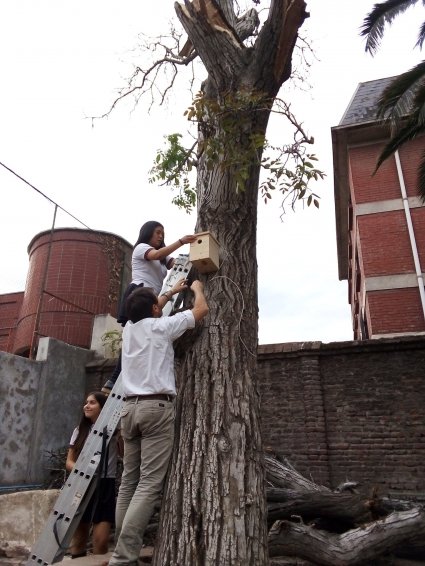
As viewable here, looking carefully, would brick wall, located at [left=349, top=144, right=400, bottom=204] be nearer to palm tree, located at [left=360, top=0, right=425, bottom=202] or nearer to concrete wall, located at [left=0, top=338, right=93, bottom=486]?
palm tree, located at [left=360, top=0, right=425, bottom=202]

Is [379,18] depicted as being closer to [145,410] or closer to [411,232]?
[411,232]

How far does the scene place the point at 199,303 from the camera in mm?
3096

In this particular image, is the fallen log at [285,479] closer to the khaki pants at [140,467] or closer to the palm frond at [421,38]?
the khaki pants at [140,467]

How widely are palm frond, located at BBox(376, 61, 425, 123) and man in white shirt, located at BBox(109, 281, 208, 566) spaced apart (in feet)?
20.5

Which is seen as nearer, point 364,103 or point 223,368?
point 223,368

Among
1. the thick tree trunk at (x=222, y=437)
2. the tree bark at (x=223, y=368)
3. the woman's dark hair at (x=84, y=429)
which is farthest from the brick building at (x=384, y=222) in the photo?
the thick tree trunk at (x=222, y=437)

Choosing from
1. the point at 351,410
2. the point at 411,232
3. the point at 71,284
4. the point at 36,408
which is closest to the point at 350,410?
the point at 351,410

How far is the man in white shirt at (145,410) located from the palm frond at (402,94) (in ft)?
20.5

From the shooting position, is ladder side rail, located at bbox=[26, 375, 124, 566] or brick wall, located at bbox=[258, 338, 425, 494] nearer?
ladder side rail, located at bbox=[26, 375, 124, 566]

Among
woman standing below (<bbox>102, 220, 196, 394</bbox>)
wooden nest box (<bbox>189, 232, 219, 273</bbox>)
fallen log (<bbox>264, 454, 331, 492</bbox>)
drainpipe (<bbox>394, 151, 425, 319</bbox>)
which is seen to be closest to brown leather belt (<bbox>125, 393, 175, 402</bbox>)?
wooden nest box (<bbox>189, 232, 219, 273</bbox>)

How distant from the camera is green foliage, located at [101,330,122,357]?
359 inches

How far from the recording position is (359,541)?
3.66m

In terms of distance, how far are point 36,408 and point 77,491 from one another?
4.90m

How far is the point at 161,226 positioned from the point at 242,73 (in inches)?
60.1
